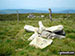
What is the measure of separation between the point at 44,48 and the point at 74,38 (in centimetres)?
506

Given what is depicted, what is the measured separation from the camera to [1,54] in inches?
301

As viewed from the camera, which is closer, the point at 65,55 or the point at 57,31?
the point at 65,55

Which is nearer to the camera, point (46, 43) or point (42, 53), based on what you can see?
point (42, 53)

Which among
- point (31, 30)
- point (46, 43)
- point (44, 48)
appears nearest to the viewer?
point (44, 48)

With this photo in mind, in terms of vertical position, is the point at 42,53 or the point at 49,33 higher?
the point at 49,33

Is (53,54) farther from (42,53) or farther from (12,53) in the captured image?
(12,53)

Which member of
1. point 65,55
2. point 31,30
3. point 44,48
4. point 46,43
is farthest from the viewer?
point 31,30

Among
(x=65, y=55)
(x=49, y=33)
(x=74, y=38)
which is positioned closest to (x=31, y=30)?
(x=49, y=33)

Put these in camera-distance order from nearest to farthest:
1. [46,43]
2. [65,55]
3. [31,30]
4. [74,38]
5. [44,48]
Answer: [65,55] < [44,48] < [46,43] < [74,38] < [31,30]

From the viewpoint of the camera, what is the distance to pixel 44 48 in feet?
27.9

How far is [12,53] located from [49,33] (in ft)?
18.0

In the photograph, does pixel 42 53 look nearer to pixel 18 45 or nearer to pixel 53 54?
pixel 53 54

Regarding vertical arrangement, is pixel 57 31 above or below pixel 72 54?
above

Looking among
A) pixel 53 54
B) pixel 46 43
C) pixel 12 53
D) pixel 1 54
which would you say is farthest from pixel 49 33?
pixel 1 54
